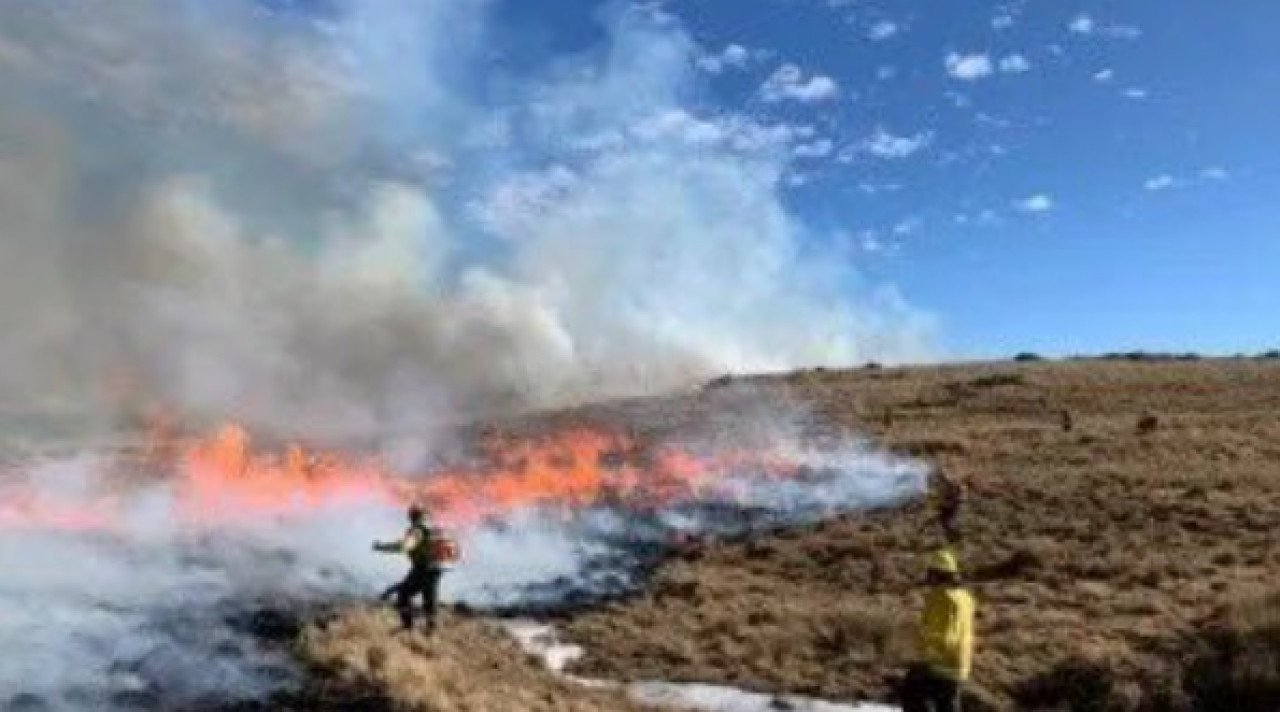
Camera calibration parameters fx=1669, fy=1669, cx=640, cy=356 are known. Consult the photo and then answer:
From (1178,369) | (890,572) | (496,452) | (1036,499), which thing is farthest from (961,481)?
(1178,369)

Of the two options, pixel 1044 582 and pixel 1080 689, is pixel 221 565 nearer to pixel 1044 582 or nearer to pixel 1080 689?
pixel 1080 689

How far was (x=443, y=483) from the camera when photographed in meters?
57.1

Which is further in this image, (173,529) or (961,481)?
(961,481)

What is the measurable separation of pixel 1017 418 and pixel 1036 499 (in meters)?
26.1

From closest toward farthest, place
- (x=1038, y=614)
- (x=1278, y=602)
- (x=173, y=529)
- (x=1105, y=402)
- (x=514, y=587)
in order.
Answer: (x=1278, y=602), (x=1038, y=614), (x=514, y=587), (x=173, y=529), (x=1105, y=402)

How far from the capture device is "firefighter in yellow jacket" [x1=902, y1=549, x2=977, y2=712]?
56.2 feet

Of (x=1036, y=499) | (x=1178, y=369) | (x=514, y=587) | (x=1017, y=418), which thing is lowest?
(x=514, y=587)

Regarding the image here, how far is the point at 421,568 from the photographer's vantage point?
28.8m

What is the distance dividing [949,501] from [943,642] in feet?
119

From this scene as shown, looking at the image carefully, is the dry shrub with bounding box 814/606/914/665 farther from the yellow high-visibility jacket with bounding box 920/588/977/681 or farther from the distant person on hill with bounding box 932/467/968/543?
the yellow high-visibility jacket with bounding box 920/588/977/681

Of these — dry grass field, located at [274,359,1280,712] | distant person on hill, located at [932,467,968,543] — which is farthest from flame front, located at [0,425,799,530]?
dry grass field, located at [274,359,1280,712]

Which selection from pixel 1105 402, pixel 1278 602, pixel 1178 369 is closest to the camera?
pixel 1278 602

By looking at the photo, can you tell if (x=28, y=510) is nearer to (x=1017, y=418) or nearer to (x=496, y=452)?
(x=496, y=452)

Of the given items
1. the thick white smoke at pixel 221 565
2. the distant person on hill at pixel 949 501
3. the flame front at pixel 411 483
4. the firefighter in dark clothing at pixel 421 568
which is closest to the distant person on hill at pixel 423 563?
the firefighter in dark clothing at pixel 421 568
